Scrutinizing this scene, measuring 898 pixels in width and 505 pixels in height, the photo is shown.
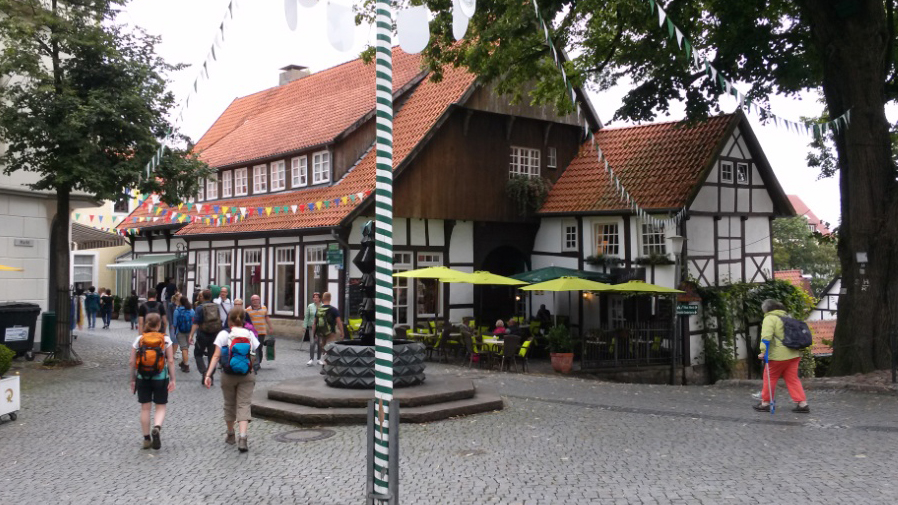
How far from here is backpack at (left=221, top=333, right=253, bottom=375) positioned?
888cm

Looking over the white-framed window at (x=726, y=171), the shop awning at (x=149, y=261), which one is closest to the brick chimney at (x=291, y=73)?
the shop awning at (x=149, y=261)

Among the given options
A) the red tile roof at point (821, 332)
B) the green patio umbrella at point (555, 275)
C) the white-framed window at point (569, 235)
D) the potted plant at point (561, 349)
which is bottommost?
the red tile roof at point (821, 332)

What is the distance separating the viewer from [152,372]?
886 cm

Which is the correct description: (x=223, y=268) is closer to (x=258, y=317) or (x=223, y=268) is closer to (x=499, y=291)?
(x=499, y=291)

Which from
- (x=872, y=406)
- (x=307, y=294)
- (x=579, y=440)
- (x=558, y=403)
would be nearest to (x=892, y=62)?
(x=872, y=406)

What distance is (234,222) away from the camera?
26125 mm

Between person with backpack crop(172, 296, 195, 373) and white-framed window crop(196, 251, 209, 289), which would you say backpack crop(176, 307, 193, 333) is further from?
white-framed window crop(196, 251, 209, 289)

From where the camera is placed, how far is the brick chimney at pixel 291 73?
112 feet

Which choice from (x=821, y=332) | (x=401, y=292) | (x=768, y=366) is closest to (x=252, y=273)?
(x=401, y=292)

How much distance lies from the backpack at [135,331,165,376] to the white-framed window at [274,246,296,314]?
49.4ft

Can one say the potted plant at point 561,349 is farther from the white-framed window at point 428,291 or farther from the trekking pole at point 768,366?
the trekking pole at point 768,366

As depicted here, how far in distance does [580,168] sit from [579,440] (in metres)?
16.4

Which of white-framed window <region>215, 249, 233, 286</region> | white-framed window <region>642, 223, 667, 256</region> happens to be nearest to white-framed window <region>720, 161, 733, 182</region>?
white-framed window <region>642, 223, 667, 256</region>

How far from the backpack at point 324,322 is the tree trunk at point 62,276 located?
4.92m
